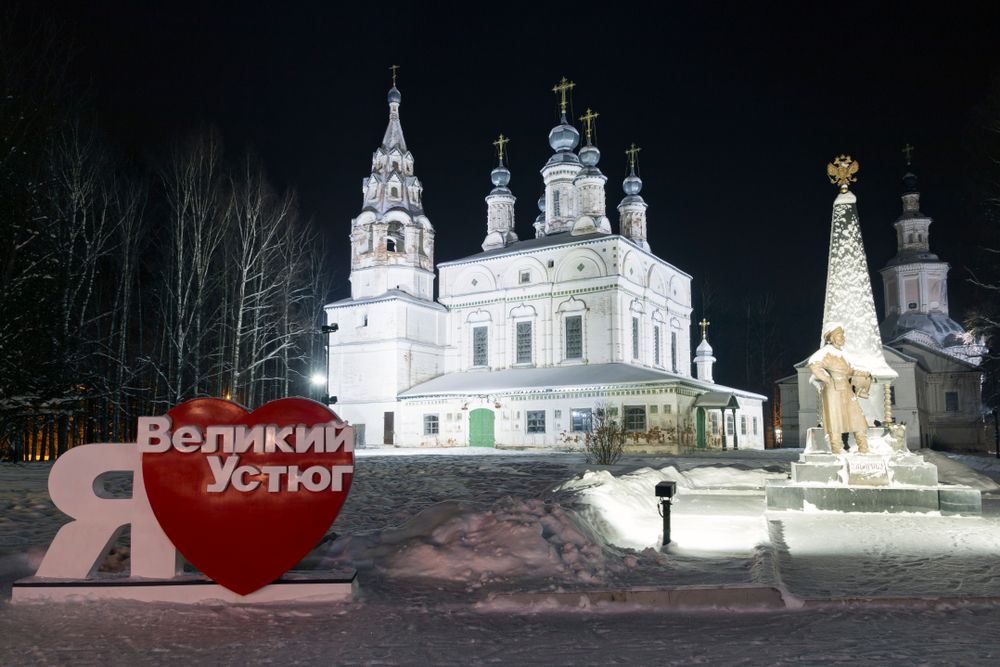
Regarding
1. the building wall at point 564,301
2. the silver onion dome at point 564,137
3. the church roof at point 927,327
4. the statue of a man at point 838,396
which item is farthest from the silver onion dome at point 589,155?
the statue of a man at point 838,396

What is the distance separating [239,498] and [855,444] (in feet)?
33.2

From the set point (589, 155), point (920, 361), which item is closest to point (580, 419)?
point (589, 155)

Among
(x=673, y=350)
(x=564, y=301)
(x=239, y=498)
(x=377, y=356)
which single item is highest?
(x=564, y=301)

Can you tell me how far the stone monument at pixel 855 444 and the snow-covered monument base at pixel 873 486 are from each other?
0.5 inches

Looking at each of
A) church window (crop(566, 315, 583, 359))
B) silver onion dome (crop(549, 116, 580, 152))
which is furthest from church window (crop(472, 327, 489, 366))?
silver onion dome (crop(549, 116, 580, 152))

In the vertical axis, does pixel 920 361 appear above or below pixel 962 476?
above

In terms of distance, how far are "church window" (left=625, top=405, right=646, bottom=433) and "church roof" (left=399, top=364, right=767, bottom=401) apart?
1059 mm

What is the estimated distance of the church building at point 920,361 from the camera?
3384cm

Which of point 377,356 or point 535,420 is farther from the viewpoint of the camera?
point 377,356

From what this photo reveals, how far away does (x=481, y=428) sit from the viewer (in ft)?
111

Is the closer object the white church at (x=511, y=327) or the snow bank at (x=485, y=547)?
the snow bank at (x=485, y=547)

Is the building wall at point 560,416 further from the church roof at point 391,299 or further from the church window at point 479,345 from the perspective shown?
the church roof at point 391,299

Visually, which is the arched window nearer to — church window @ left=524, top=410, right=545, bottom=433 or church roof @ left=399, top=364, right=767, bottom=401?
church roof @ left=399, top=364, right=767, bottom=401

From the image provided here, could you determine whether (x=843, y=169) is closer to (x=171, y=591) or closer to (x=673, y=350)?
(x=171, y=591)
